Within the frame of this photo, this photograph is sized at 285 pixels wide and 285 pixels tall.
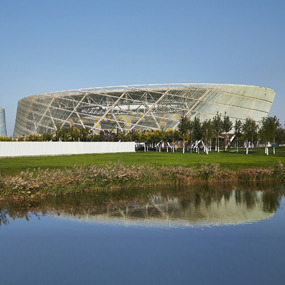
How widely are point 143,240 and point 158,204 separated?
4434mm

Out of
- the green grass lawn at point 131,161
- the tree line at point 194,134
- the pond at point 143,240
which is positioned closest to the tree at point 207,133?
the tree line at point 194,134

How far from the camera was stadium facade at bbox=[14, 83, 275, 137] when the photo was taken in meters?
66.4

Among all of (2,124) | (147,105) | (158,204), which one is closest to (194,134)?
(147,105)

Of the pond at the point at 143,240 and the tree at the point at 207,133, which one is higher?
the tree at the point at 207,133

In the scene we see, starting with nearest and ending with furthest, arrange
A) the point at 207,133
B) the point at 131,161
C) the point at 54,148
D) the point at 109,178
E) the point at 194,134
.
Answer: the point at 109,178 → the point at 131,161 → the point at 54,148 → the point at 207,133 → the point at 194,134

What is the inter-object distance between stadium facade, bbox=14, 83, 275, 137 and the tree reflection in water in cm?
5122

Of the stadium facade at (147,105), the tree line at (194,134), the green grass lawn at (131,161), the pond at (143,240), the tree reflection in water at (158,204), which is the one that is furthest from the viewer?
the stadium facade at (147,105)

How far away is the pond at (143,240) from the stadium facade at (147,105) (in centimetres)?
5383

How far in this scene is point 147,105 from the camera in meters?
67.0

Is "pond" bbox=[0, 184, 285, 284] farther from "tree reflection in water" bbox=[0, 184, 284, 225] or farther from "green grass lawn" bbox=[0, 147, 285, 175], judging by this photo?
"green grass lawn" bbox=[0, 147, 285, 175]

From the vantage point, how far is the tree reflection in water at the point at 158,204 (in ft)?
35.4

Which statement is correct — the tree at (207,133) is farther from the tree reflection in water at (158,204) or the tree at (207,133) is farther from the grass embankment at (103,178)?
the tree reflection in water at (158,204)

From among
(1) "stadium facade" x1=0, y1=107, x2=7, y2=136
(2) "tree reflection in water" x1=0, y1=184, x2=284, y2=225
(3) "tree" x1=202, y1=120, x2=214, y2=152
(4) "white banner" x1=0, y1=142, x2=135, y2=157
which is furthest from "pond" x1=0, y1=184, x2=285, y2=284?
(1) "stadium facade" x1=0, y1=107, x2=7, y2=136

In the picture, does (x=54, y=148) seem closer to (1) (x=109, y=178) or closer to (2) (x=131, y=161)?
(2) (x=131, y=161)
